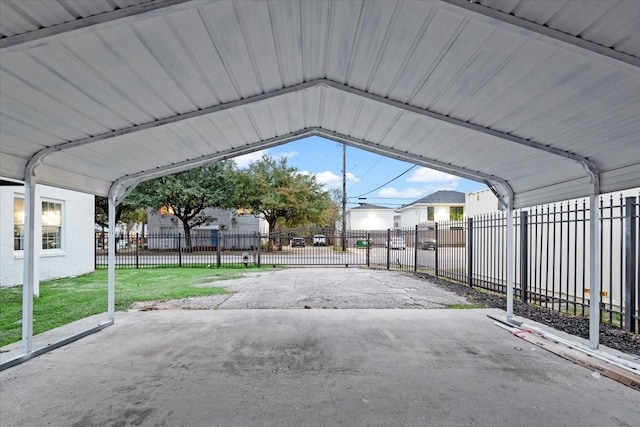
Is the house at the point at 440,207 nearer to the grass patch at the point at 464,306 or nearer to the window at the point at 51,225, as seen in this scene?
the grass patch at the point at 464,306

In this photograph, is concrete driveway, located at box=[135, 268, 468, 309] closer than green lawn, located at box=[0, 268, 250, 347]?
No

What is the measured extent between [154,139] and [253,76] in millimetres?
1983

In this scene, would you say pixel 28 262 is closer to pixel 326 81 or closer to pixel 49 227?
pixel 326 81

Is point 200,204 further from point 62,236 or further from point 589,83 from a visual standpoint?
point 589,83

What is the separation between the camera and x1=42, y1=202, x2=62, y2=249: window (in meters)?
10.0

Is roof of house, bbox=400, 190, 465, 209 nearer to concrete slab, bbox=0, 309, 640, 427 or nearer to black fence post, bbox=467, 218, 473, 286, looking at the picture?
black fence post, bbox=467, 218, 473, 286

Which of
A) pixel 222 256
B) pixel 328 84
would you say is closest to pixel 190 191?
pixel 222 256

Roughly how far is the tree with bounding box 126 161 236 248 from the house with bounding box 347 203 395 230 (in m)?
23.2

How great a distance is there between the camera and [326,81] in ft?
12.9

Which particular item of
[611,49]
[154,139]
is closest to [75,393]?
[154,139]

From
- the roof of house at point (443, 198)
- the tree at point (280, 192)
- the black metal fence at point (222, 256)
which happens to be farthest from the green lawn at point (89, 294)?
the roof of house at point (443, 198)

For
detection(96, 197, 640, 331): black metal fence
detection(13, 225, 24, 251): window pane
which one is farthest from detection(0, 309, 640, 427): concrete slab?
detection(13, 225, 24, 251): window pane

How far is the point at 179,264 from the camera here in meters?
14.7

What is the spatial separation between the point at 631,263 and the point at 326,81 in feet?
16.2
